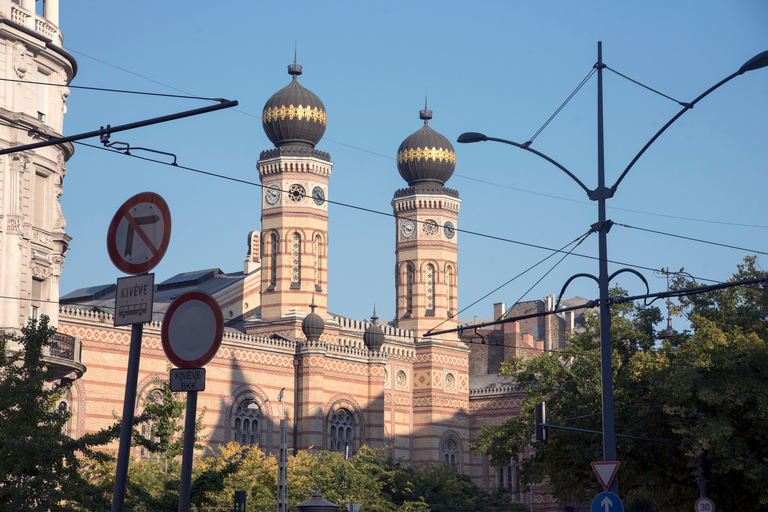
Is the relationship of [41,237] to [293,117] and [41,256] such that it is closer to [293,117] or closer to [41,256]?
[41,256]

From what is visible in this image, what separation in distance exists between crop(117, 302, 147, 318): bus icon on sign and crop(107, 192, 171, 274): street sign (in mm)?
235

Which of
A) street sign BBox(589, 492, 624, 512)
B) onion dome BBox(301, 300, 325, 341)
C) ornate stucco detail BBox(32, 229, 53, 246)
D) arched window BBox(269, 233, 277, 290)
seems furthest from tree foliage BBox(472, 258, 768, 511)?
arched window BBox(269, 233, 277, 290)

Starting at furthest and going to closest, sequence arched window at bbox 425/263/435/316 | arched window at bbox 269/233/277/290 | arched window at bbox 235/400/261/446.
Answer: arched window at bbox 425/263/435/316 < arched window at bbox 269/233/277/290 < arched window at bbox 235/400/261/446

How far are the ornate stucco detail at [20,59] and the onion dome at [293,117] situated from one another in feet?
90.7

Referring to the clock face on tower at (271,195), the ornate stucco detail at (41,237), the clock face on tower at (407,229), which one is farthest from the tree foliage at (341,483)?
the clock face on tower at (407,229)

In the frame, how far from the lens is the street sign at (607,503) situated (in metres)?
13.9

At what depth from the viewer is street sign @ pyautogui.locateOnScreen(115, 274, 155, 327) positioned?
7.29m

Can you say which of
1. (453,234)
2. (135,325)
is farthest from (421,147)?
(135,325)

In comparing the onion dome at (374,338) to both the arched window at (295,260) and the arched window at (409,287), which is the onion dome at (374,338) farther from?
the arched window at (409,287)

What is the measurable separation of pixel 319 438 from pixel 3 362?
3080cm

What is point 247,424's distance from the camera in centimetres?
4684

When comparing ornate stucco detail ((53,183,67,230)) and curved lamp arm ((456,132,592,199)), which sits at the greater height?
ornate stucco detail ((53,183,67,230))

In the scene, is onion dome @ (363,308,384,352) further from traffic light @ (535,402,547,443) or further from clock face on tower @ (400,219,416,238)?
traffic light @ (535,402,547,443)

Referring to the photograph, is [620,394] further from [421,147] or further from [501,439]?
[421,147]
